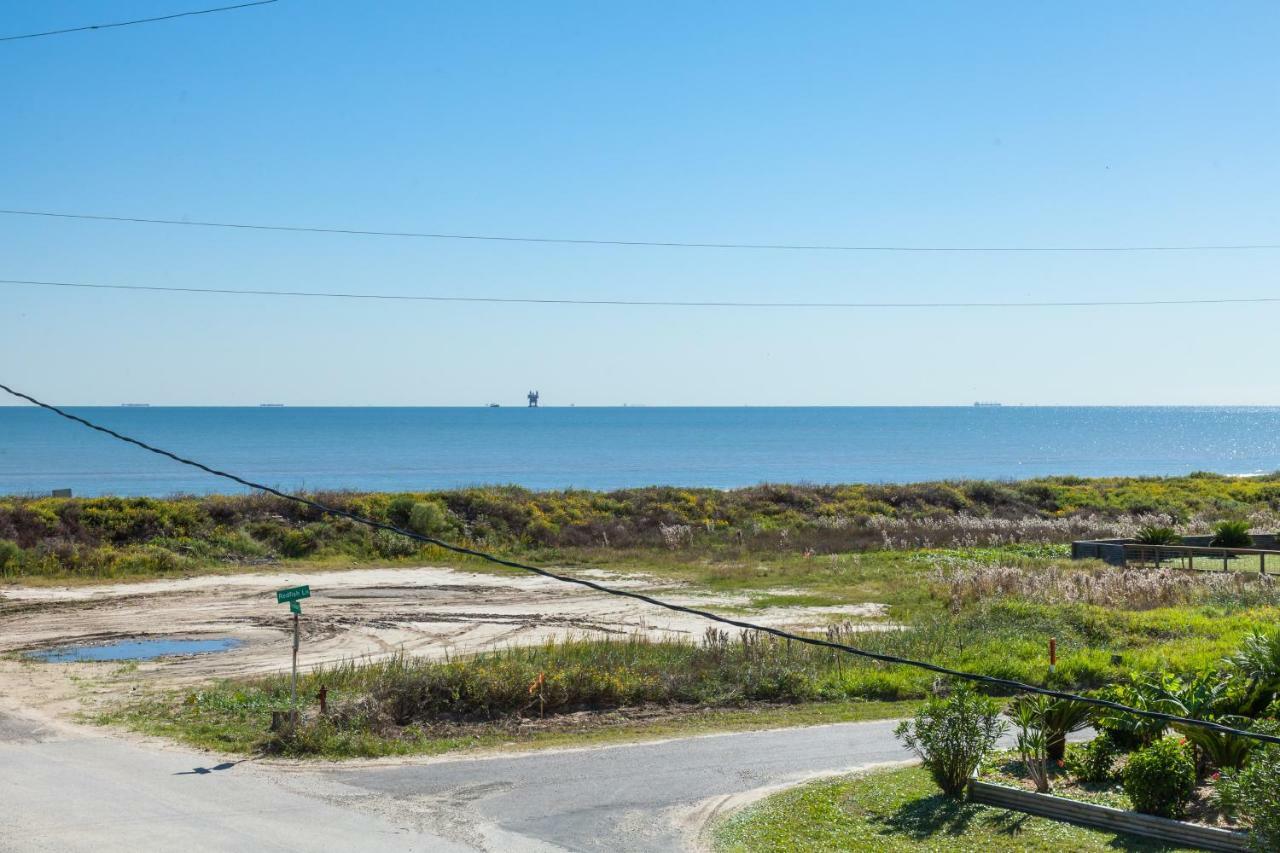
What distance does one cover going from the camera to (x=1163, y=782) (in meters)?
10.8

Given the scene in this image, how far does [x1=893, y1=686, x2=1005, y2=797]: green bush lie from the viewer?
12148 millimetres

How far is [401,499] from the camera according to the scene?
1877 inches

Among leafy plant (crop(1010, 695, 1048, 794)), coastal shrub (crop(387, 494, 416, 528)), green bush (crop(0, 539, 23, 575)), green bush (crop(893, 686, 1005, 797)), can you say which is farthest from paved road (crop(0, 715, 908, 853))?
coastal shrub (crop(387, 494, 416, 528))

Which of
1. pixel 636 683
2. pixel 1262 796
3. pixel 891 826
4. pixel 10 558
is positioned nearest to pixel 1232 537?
pixel 636 683

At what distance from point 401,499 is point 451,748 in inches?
1289

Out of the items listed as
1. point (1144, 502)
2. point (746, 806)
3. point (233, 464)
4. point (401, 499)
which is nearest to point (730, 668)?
point (746, 806)

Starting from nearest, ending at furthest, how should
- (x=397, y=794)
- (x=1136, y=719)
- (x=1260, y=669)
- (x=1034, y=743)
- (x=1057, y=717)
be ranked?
(x=1034, y=743) < (x=1136, y=719) < (x=1057, y=717) < (x=397, y=794) < (x=1260, y=669)

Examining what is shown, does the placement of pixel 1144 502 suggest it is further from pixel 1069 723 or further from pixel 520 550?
pixel 1069 723

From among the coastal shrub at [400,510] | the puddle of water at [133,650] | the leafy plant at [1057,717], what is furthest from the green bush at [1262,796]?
the coastal shrub at [400,510]

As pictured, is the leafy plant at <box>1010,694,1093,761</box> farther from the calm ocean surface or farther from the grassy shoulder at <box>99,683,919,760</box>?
the calm ocean surface

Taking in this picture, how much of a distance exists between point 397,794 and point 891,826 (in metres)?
5.57

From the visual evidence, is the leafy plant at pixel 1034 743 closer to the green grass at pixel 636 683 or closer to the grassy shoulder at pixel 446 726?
the green grass at pixel 636 683

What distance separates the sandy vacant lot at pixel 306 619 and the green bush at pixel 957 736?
1298 centimetres

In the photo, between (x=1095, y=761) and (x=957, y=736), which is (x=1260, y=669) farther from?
(x=957, y=736)
